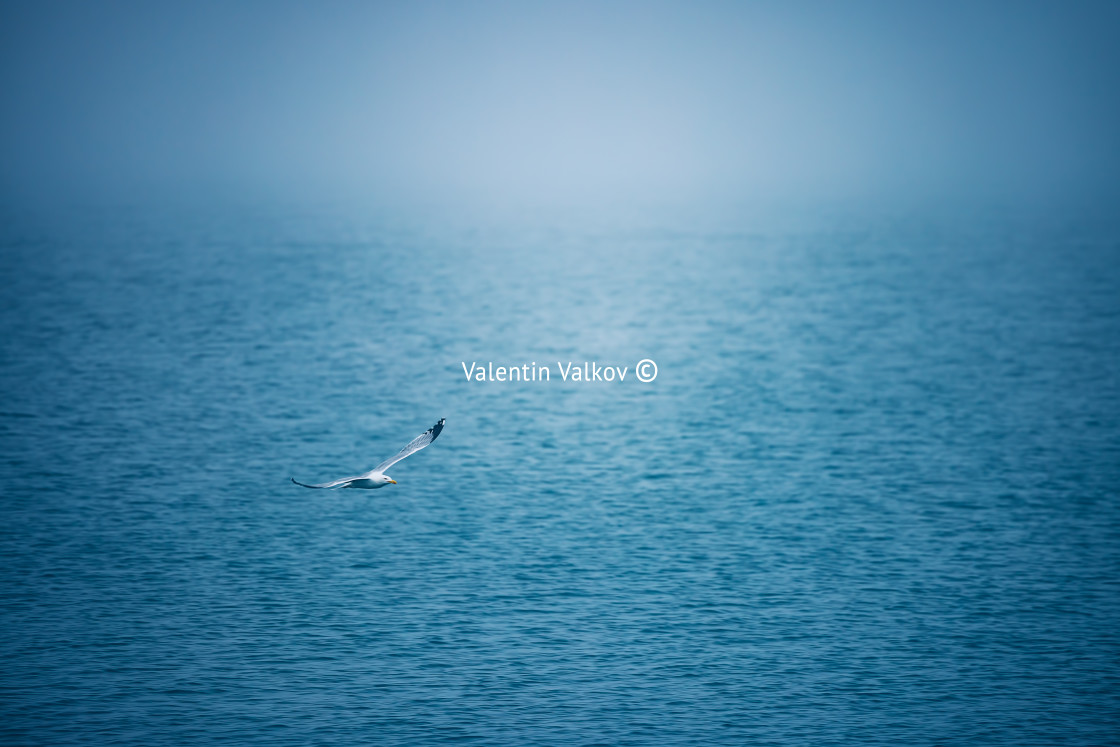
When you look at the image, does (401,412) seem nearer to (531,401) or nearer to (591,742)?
(531,401)

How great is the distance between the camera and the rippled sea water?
3597cm

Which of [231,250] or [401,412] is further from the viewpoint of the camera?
[231,250]

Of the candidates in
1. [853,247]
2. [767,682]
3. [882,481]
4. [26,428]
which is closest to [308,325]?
[26,428]

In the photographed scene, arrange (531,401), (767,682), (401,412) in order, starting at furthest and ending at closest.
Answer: (531,401) → (401,412) → (767,682)

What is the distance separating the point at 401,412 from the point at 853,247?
106130 millimetres

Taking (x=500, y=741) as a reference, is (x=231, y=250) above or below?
above

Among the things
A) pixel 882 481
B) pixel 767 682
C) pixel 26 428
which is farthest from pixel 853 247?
pixel 767 682

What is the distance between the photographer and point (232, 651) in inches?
1529

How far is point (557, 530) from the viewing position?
50.2 metres

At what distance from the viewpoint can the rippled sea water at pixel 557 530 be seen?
36.0 m

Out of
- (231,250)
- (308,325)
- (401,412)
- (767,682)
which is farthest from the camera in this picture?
(231,250)

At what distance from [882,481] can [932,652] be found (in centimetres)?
1833

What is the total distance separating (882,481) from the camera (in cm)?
5709

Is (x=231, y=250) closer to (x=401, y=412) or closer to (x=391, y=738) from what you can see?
(x=401, y=412)
